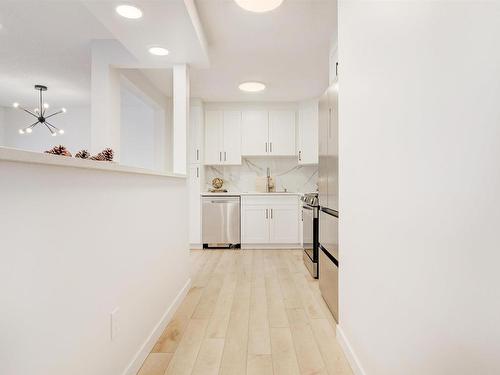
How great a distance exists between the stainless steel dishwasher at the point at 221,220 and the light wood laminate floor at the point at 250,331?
1401mm

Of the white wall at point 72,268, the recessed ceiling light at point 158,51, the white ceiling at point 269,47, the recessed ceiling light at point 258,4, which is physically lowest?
the white wall at point 72,268

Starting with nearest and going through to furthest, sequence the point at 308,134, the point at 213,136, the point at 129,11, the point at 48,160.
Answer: the point at 48,160 → the point at 129,11 → the point at 308,134 → the point at 213,136

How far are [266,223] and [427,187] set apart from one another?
12.8 ft

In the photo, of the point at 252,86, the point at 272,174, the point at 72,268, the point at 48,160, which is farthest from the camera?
the point at 272,174

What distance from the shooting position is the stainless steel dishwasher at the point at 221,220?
468 centimetres

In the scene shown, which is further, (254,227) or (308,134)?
(308,134)

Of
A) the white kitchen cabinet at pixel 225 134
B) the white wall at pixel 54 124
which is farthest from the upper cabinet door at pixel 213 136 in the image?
the white wall at pixel 54 124

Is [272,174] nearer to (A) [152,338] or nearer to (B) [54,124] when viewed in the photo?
(A) [152,338]

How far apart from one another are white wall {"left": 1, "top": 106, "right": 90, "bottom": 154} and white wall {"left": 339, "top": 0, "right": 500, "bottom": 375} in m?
5.76

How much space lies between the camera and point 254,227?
472cm

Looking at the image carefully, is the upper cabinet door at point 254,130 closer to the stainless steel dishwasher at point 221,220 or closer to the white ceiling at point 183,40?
the white ceiling at point 183,40

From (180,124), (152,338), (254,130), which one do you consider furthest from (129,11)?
(254,130)

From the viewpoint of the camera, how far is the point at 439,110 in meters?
0.80

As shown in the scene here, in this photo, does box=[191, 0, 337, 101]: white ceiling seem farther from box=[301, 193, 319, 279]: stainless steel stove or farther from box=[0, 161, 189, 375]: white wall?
box=[0, 161, 189, 375]: white wall
